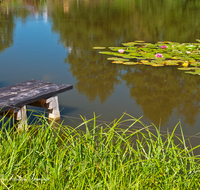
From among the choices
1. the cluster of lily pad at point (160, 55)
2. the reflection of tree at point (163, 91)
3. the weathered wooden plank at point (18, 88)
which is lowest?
the reflection of tree at point (163, 91)

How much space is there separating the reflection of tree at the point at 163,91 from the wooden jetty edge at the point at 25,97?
1.39m

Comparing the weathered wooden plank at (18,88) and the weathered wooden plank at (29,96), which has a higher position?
the weathered wooden plank at (18,88)

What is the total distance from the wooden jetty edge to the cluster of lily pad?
312 centimetres

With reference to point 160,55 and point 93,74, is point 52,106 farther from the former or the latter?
point 160,55

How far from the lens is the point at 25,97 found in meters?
3.46

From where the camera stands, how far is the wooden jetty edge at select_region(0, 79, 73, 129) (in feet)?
10.9

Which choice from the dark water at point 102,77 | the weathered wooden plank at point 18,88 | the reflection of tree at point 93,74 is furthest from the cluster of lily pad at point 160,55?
the weathered wooden plank at point 18,88

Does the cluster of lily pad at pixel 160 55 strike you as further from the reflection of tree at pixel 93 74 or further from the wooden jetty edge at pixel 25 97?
the wooden jetty edge at pixel 25 97

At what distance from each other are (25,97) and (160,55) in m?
4.37

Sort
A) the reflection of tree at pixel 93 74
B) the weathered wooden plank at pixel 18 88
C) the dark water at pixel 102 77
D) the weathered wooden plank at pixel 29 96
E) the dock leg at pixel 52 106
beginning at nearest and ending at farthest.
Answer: the weathered wooden plank at pixel 29 96
the weathered wooden plank at pixel 18 88
the dock leg at pixel 52 106
the dark water at pixel 102 77
the reflection of tree at pixel 93 74

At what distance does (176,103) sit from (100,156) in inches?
109

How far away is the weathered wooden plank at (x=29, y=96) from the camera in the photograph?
326 cm

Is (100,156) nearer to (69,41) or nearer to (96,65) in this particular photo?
(96,65)

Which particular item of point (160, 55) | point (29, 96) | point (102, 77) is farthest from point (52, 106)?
point (160, 55)
